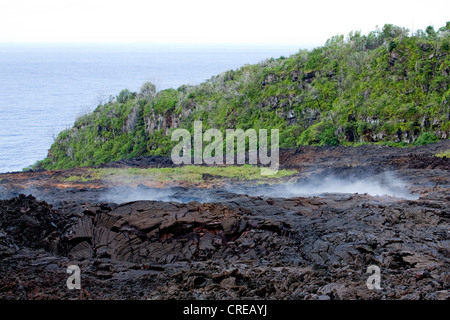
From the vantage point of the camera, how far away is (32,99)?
95000mm

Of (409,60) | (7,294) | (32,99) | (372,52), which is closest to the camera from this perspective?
(7,294)

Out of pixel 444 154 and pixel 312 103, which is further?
pixel 312 103

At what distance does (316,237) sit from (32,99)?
92847mm

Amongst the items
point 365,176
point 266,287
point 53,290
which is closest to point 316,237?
point 266,287

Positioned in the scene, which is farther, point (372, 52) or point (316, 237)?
point (372, 52)

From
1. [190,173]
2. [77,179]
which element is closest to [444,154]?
[190,173]

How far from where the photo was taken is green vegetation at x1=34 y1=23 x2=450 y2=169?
34656 millimetres

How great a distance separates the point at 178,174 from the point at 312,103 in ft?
56.4
